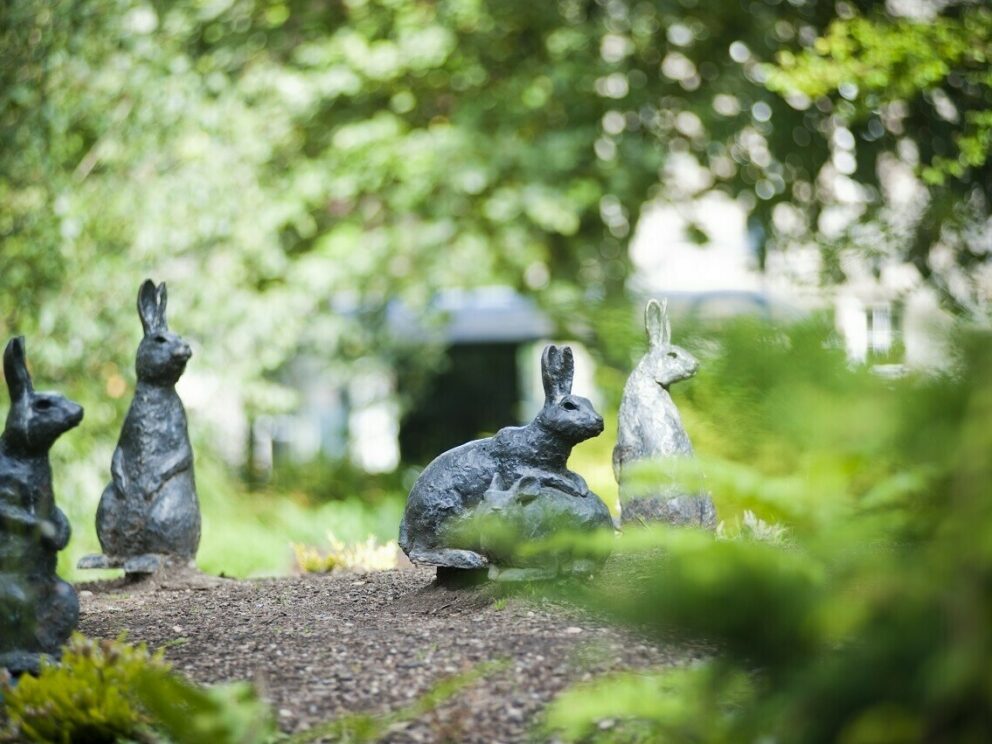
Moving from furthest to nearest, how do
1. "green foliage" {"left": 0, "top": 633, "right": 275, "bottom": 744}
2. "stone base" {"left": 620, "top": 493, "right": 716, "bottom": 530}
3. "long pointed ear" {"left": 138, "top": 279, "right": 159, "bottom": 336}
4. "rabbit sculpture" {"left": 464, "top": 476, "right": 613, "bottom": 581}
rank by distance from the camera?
1. "long pointed ear" {"left": 138, "top": 279, "right": 159, "bottom": 336}
2. "stone base" {"left": 620, "top": 493, "right": 716, "bottom": 530}
3. "rabbit sculpture" {"left": 464, "top": 476, "right": 613, "bottom": 581}
4. "green foliage" {"left": 0, "top": 633, "right": 275, "bottom": 744}

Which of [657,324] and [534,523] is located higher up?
[657,324]

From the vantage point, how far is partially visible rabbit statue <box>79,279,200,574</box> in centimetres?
601

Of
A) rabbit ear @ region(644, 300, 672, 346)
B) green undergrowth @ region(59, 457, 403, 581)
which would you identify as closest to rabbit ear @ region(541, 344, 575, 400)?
rabbit ear @ region(644, 300, 672, 346)

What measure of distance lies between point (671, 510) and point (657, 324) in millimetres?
975

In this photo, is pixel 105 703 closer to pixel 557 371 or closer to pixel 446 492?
pixel 446 492

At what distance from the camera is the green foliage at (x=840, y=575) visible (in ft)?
8.25

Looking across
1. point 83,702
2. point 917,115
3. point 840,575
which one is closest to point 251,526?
point 83,702

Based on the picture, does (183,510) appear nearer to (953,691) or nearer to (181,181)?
(953,691)

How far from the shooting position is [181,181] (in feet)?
34.7

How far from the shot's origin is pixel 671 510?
5660 mm

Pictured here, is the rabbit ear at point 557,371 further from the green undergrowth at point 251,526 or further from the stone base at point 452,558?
the green undergrowth at point 251,526

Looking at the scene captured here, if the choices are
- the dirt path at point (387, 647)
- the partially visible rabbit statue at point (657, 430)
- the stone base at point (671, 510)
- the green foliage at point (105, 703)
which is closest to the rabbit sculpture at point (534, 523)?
the dirt path at point (387, 647)

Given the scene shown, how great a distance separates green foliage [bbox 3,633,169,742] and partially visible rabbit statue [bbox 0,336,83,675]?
37 cm

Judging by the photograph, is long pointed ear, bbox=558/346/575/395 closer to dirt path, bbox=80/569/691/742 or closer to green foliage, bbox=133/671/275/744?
dirt path, bbox=80/569/691/742
